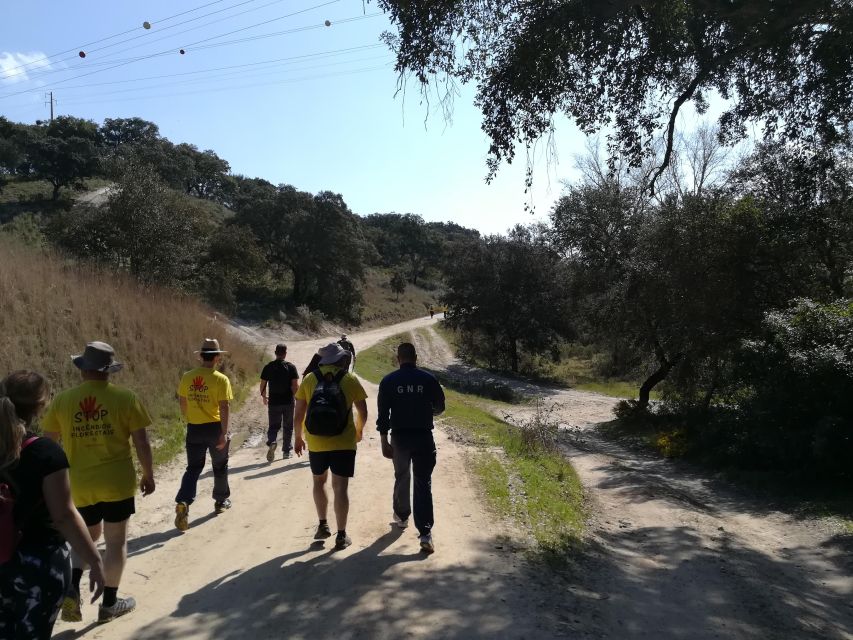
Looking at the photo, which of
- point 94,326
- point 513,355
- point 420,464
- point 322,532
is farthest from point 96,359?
point 513,355

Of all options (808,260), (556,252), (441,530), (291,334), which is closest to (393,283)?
(291,334)

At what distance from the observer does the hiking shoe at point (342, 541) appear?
18.6 feet

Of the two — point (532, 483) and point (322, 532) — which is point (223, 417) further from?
point (532, 483)

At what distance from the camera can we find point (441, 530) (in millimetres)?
6457

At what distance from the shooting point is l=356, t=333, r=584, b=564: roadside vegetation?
268 inches

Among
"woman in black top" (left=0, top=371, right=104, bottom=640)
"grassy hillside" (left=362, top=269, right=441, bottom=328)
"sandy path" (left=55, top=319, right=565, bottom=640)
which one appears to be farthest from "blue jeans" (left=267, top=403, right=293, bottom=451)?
"grassy hillside" (left=362, top=269, right=441, bottom=328)

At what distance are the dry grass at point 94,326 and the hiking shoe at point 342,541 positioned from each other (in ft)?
14.8

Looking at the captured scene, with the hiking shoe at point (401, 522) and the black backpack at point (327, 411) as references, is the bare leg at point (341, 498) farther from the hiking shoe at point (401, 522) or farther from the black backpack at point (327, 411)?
the hiking shoe at point (401, 522)

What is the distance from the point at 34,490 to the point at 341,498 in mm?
3127

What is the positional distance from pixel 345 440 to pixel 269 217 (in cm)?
4538

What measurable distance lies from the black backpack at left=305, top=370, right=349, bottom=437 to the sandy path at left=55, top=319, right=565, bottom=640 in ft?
3.81

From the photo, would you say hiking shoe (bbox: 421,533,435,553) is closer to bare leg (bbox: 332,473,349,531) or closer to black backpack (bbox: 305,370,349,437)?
bare leg (bbox: 332,473,349,531)

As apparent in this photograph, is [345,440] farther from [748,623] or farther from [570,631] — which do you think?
[748,623]

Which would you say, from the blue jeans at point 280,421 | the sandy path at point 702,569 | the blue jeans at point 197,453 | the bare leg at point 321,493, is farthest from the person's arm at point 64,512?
the blue jeans at point 280,421
